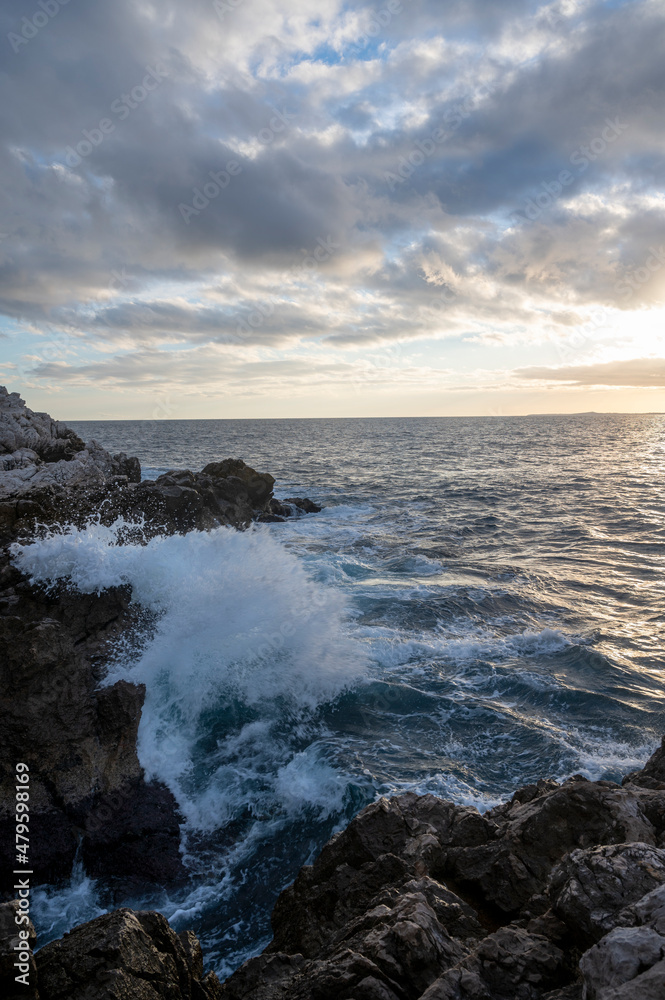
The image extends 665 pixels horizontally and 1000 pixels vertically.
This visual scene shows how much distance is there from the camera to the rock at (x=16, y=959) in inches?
130

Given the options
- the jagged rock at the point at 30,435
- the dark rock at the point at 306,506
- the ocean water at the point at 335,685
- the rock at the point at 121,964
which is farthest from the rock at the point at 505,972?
the dark rock at the point at 306,506

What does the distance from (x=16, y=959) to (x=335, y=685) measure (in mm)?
6997

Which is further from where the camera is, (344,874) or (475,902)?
(344,874)

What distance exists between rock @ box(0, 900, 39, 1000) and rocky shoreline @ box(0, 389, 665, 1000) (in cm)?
1

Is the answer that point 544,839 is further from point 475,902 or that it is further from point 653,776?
point 653,776

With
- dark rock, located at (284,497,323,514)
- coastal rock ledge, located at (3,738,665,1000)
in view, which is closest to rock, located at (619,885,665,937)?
coastal rock ledge, located at (3,738,665,1000)

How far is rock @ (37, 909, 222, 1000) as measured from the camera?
11.3ft

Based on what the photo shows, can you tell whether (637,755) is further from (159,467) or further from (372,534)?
(159,467)

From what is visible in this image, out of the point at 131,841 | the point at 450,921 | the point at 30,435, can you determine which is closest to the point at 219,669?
the point at 131,841

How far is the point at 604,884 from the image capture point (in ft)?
10.8

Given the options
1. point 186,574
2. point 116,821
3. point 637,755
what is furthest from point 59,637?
point 637,755

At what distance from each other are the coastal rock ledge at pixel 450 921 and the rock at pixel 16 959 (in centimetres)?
4

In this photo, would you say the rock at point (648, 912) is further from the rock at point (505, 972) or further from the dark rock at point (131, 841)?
the dark rock at point (131, 841)

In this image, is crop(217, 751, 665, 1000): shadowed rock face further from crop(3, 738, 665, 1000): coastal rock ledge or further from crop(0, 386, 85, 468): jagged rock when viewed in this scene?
crop(0, 386, 85, 468): jagged rock
